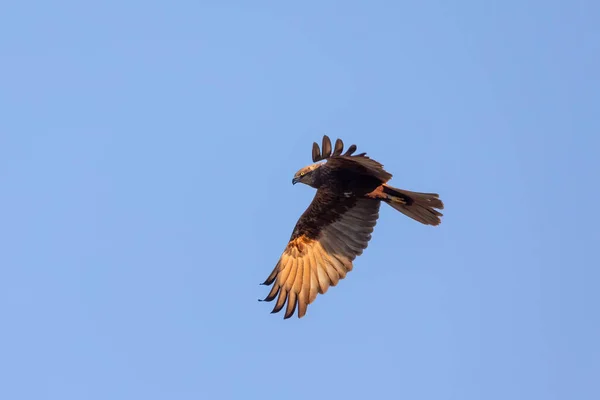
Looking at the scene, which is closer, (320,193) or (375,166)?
(375,166)

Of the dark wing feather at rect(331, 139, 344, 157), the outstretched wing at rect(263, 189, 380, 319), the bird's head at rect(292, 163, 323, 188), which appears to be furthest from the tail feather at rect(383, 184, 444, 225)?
the dark wing feather at rect(331, 139, 344, 157)

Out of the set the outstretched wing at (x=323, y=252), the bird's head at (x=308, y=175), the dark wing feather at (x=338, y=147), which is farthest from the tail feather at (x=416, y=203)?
the dark wing feather at (x=338, y=147)

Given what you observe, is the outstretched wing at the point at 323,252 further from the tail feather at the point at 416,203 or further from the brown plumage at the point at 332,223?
the tail feather at the point at 416,203

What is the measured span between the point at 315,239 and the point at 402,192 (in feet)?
6.56

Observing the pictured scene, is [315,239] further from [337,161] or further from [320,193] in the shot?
[337,161]

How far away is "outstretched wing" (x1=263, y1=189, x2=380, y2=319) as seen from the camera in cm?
1797

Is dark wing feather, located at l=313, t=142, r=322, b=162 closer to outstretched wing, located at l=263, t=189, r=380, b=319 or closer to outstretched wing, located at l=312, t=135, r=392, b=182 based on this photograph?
outstretched wing, located at l=312, t=135, r=392, b=182

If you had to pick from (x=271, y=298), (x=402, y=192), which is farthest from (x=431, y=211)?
(x=271, y=298)

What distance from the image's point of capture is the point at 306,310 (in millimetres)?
17797

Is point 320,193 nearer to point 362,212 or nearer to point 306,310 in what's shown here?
point 362,212

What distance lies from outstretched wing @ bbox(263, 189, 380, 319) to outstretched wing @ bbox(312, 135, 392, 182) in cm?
98

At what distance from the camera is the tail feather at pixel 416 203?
1730 centimetres

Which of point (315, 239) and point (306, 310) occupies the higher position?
point (315, 239)

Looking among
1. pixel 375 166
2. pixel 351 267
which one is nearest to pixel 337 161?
pixel 375 166
